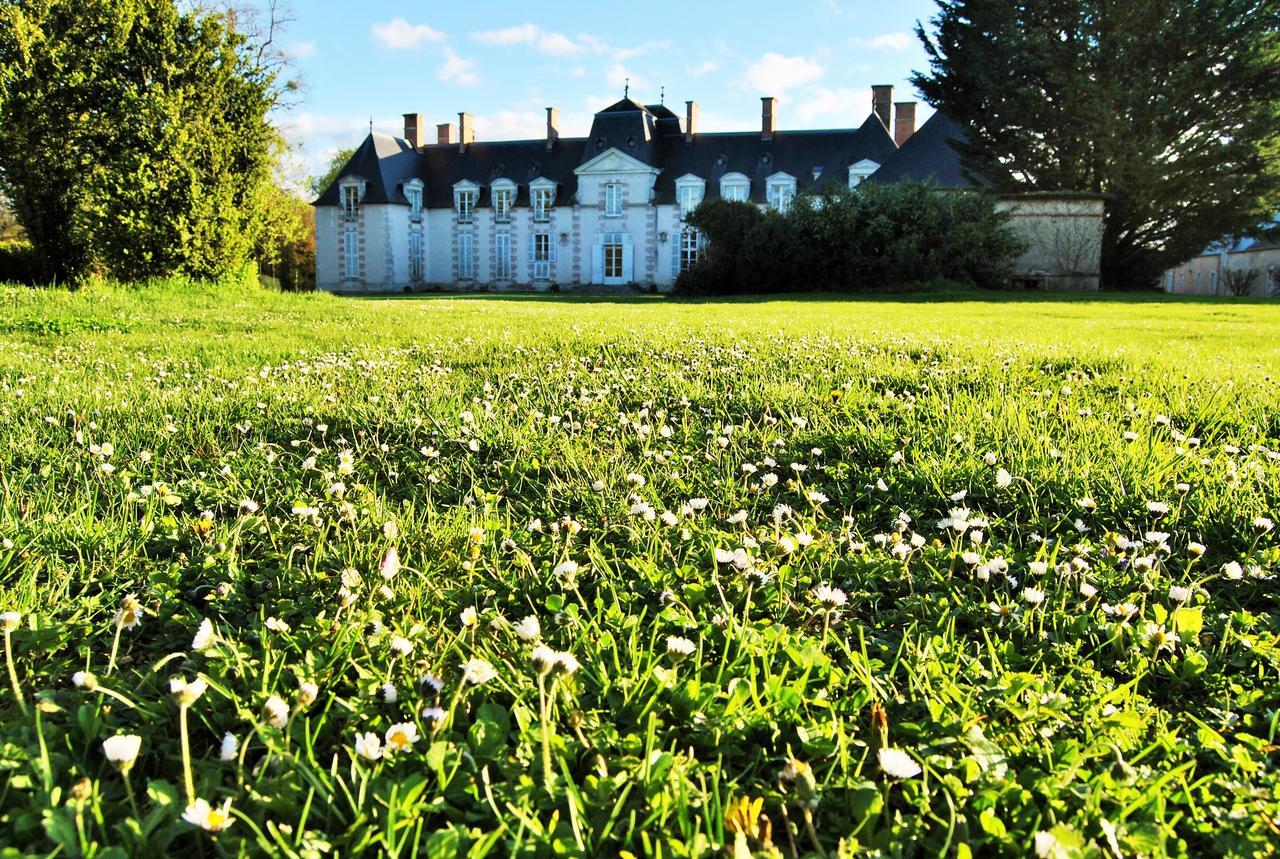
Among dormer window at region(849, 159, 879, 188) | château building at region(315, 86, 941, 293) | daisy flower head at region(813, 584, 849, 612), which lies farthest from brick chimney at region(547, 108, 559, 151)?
daisy flower head at region(813, 584, 849, 612)

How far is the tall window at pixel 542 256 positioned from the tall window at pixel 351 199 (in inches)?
436

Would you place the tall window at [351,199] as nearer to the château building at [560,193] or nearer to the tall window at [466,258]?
the château building at [560,193]

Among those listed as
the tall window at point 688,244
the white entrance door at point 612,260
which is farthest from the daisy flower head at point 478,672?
the white entrance door at point 612,260

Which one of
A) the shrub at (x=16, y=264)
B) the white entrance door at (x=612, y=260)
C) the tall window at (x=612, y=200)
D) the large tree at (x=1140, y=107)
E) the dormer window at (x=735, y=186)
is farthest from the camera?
the white entrance door at (x=612, y=260)

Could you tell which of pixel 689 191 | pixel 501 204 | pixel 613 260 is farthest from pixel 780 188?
pixel 501 204

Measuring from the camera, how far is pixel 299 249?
57.4 m

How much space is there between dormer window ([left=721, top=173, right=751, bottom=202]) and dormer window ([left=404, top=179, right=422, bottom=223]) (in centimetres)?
1962

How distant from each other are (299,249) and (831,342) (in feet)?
190

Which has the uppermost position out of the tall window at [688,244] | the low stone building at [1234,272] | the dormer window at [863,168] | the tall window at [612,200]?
the dormer window at [863,168]

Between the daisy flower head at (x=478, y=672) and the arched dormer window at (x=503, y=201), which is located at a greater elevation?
the arched dormer window at (x=503, y=201)

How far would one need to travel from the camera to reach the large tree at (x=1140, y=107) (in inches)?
977

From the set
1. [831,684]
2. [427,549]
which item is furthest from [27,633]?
[831,684]

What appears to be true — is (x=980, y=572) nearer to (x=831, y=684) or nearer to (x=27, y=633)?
(x=831, y=684)

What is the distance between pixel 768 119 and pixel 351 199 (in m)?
25.6
